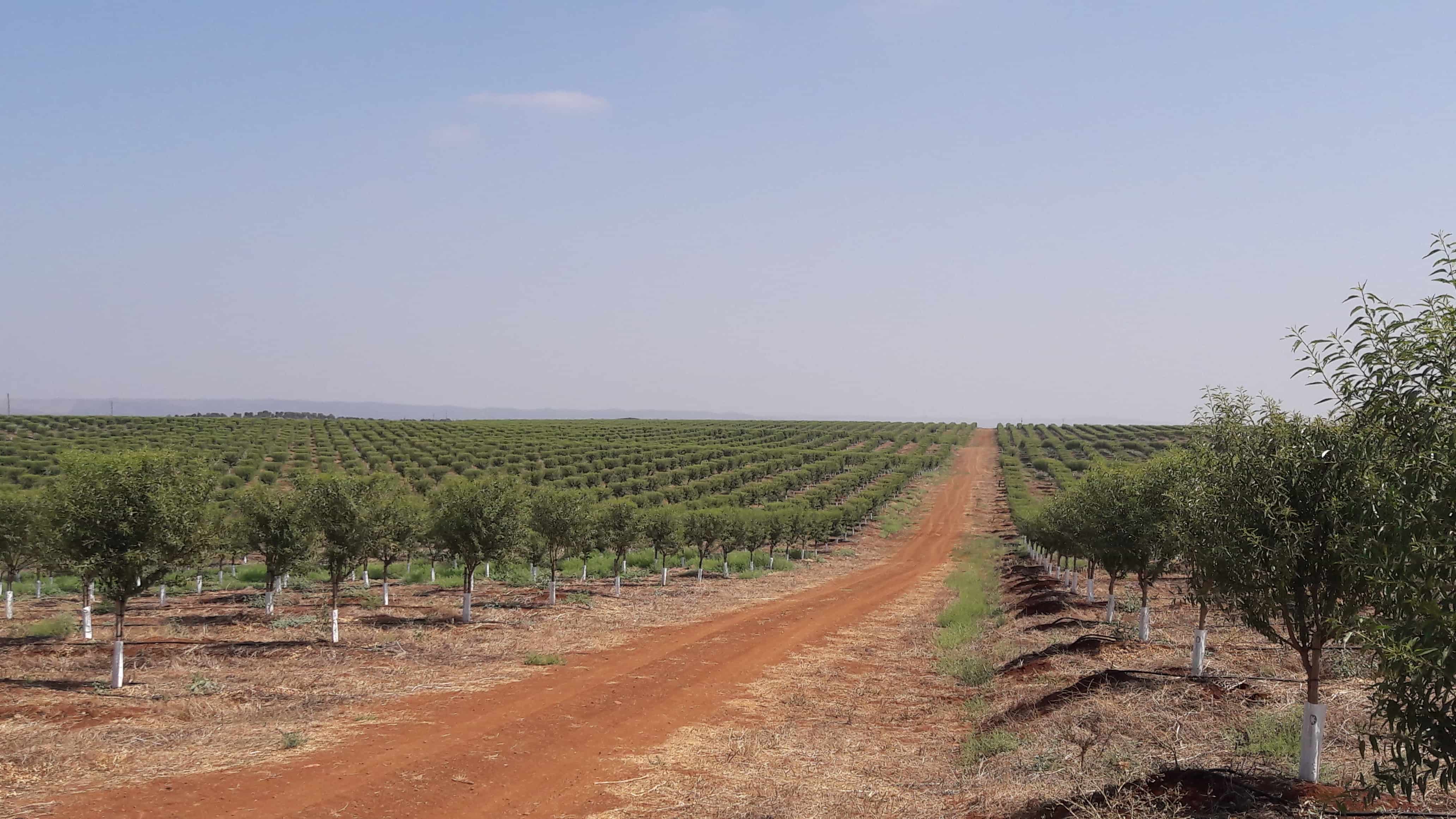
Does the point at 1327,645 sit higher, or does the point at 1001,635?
the point at 1327,645

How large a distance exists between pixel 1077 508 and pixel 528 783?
2590cm

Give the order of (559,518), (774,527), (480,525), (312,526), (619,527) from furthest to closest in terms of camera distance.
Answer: (774,527), (619,527), (559,518), (480,525), (312,526)

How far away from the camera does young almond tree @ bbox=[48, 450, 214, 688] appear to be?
66.4 ft

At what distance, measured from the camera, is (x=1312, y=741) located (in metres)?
11.3

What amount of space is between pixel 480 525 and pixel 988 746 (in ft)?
76.7

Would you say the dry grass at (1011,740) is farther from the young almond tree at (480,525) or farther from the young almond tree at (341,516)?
the young almond tree at (341,516)

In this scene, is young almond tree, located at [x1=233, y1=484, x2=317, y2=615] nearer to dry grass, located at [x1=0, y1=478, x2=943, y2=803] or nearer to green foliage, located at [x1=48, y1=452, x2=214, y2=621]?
dry grass, located at [x1=0, y1=478, x2=943, y2=803]

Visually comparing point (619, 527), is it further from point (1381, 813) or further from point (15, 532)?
point (1381, 813)

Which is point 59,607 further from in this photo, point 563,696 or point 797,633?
point 797,633

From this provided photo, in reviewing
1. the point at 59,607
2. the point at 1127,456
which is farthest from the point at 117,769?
the point at 1127,456

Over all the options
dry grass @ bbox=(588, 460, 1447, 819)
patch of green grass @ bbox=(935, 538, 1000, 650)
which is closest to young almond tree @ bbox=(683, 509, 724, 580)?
patch of green grass @ bbox=(935, 538, 1000, 650)

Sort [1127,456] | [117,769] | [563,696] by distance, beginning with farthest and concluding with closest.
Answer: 1. [1127,456]
2. [563,696]
3. [117,769]

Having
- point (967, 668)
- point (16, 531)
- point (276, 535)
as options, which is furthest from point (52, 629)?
point (967, 668)

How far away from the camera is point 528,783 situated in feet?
47.3
